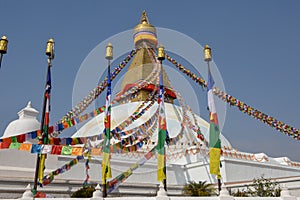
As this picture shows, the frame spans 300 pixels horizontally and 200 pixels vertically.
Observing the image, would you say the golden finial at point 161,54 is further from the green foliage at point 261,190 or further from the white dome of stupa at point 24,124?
the white dome of stupa at point 24,124

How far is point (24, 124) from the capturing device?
15977mm

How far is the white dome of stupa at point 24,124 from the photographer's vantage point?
15784 millimetres

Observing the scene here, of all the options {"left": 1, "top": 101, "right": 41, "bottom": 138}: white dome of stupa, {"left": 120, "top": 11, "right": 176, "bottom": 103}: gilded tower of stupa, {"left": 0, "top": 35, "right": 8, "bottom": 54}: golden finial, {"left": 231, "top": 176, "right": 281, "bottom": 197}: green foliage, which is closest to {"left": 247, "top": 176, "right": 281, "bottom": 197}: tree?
{"left": 231, "top": 176, "right": 281, "bottom": 197}: green foliage

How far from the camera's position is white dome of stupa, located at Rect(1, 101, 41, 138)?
15.8 meters

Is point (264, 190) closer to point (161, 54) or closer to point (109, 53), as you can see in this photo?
point (161, 54)

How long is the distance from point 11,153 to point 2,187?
74.1 inches

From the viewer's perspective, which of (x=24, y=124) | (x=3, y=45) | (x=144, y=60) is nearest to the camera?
(x=3, y=45)

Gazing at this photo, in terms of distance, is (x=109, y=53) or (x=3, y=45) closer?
(x=3, y=45)

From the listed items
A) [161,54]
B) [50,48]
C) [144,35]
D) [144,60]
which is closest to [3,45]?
[50,48]

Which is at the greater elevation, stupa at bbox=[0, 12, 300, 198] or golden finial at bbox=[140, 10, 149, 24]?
golden finial at bbox=[140, 10, 149, 24]

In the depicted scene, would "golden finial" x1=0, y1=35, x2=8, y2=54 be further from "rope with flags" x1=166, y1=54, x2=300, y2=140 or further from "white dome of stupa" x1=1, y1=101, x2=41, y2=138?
"rope with flags" x1=166, y1=54, x2=300, y2=140

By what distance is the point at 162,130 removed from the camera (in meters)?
12.7

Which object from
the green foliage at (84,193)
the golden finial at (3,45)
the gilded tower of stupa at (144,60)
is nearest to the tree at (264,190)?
the green foliage at (84,193)

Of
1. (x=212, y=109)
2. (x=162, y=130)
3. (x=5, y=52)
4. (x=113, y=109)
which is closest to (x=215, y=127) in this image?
(x=212, y=109)
